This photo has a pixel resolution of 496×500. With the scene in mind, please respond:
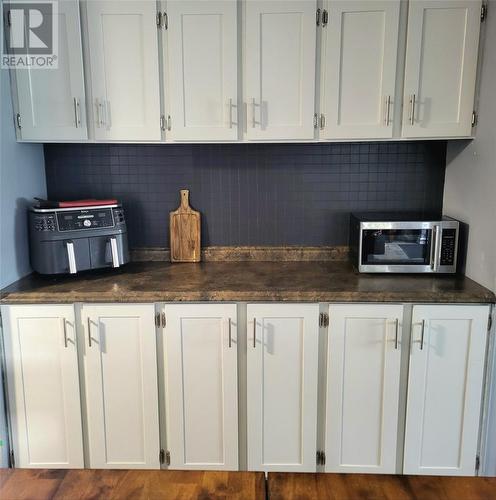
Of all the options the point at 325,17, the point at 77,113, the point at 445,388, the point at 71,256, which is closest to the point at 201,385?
the point at 71,256

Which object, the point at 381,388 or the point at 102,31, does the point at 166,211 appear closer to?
the point at 102,31

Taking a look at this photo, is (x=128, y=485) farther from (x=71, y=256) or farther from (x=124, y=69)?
(x=124, y=69)

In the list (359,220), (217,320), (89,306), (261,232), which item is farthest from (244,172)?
(89,306)

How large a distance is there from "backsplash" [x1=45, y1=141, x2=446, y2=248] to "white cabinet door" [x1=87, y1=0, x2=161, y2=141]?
342 millimetres

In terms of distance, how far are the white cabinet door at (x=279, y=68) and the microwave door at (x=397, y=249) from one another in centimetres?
58

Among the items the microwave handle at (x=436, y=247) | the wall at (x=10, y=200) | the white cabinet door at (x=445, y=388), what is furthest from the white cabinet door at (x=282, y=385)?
the wall at (x=10, y=200)

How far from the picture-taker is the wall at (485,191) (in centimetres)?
191

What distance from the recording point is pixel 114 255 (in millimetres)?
2201

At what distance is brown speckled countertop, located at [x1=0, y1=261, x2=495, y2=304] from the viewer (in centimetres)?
192

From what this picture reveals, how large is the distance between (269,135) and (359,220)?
1.95 ft

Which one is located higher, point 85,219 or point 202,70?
point 202,70

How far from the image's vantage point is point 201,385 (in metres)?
2.00

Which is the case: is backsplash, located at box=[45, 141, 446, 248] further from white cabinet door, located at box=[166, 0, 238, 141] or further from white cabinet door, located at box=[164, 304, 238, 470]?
white cabinet door, located at box=[164, 304, 238, 470]

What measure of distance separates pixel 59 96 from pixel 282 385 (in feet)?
5.50
